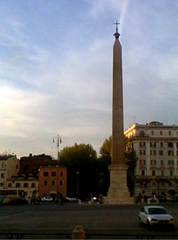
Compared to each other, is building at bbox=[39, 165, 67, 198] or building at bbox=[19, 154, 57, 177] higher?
building at bbox=[19, 154, 57, 177]

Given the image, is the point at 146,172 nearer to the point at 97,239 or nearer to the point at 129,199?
the point at 129,199

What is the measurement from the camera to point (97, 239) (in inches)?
490

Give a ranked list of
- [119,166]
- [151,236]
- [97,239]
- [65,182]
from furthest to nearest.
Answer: [65,182] → [119,166] → [97,239] → [151,236]

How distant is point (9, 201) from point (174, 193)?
40.9 meters

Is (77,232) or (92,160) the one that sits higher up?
(92,160)

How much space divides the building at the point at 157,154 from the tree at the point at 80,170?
10.2 metres

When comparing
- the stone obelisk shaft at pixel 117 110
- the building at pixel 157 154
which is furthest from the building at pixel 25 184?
the stone obelisk shaft at pixel 117 110

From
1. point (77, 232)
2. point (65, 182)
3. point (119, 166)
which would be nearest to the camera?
point (77, 232)

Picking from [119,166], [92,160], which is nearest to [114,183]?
[119,166]

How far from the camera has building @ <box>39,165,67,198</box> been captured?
76.9 m

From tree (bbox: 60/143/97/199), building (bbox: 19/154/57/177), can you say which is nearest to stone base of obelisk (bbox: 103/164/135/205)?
tree (bbox: 60/143/97/199)

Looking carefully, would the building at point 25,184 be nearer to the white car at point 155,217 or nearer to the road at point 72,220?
the road at point 72,220

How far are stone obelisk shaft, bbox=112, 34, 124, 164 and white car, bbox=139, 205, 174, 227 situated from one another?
76.8 feet

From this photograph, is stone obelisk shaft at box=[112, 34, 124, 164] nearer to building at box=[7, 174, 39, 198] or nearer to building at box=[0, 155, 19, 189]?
building at box=[7, 174, 39, 198]
